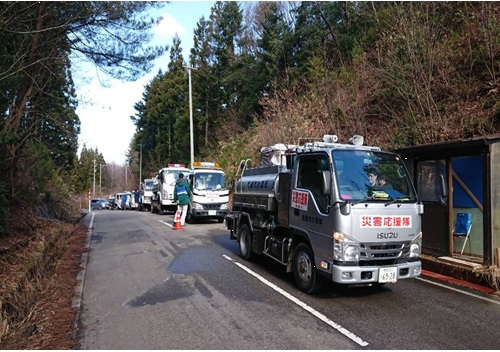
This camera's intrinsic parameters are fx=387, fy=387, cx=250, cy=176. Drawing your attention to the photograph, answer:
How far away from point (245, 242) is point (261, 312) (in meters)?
3.82

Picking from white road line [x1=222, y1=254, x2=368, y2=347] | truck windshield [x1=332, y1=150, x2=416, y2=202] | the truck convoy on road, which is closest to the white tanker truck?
Answer: truck windshield [x1=332, y1=150, x2=416, y2=202]

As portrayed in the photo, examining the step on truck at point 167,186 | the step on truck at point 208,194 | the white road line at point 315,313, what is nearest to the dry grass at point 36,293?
the white road line at point 315,313

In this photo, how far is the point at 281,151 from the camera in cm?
857

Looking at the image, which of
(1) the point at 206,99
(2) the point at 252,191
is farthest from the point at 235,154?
(2) the point at 252,191

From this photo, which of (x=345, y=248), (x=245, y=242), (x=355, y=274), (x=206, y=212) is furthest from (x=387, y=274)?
(x=206, y=212)

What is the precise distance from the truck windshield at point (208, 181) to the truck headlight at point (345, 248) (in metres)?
12.4

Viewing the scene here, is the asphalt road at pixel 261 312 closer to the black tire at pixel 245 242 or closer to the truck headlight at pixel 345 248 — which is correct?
the black tire at pixel 245 242

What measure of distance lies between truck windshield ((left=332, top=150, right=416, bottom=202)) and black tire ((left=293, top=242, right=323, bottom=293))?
1.27 m

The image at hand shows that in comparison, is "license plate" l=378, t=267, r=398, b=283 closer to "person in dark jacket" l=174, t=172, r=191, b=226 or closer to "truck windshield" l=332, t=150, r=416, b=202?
"truck windshield" l=332, t=150, r=416, b=202

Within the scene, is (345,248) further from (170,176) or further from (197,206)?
(170,176)

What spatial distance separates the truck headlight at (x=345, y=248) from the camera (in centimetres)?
560

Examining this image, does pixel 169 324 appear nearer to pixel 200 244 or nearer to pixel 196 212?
pixel 200 244

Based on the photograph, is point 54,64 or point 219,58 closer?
point 54,64

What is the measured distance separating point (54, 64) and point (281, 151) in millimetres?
7452
